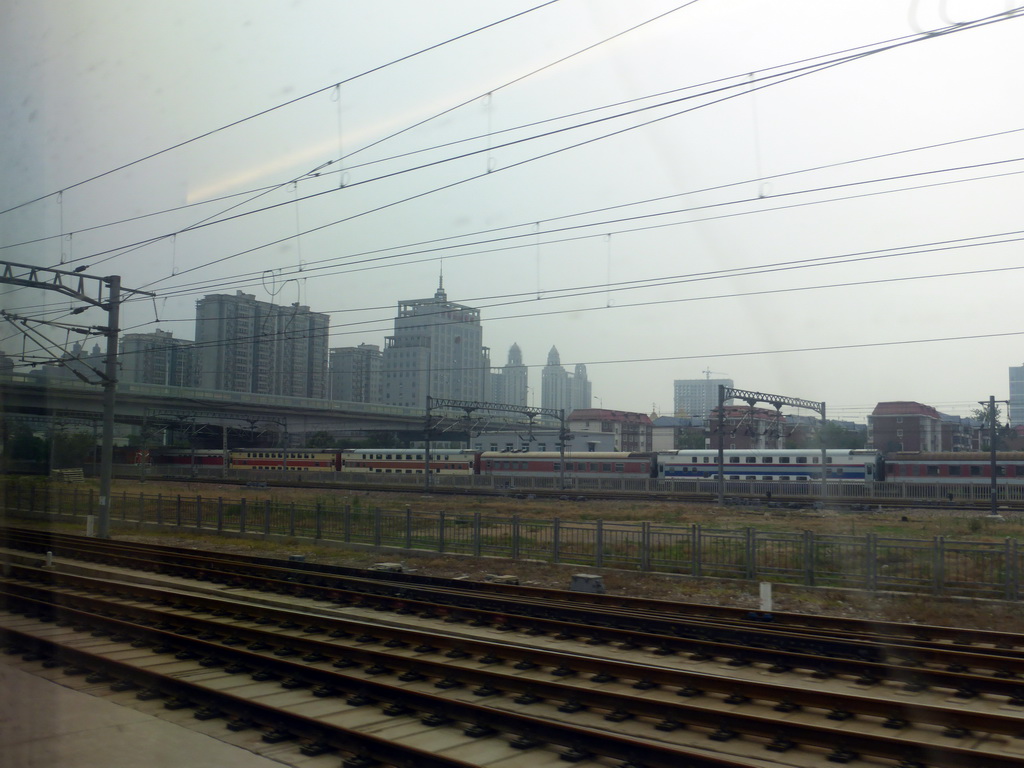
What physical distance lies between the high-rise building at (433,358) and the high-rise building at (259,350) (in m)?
7.46

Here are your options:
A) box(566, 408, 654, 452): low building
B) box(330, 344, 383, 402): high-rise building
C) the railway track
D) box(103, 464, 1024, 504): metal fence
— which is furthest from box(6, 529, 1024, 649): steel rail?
box(330, 344, 383, 402): high-rise building

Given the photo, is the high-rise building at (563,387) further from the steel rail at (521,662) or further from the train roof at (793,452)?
the steel rail at (521,662)

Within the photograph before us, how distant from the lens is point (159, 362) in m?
53.4

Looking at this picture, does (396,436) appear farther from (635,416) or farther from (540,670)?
(540,670)

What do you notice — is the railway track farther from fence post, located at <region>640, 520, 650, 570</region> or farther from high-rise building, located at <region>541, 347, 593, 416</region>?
high-rise building, located at <region>541, 347, 593, 416</region>

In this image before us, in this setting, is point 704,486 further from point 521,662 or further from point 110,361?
point 521,662

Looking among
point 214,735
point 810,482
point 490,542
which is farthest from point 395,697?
point 810,482

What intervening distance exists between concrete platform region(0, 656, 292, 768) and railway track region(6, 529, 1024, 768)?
0.55m

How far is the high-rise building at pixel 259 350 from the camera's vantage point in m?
45.8

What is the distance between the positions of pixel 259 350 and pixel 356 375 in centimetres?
2392

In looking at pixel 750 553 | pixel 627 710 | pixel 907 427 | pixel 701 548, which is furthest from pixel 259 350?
pixel 627 710

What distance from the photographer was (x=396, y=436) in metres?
96.0

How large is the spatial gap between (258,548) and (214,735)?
16660 mm

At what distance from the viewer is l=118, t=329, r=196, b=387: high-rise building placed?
42438 mm
